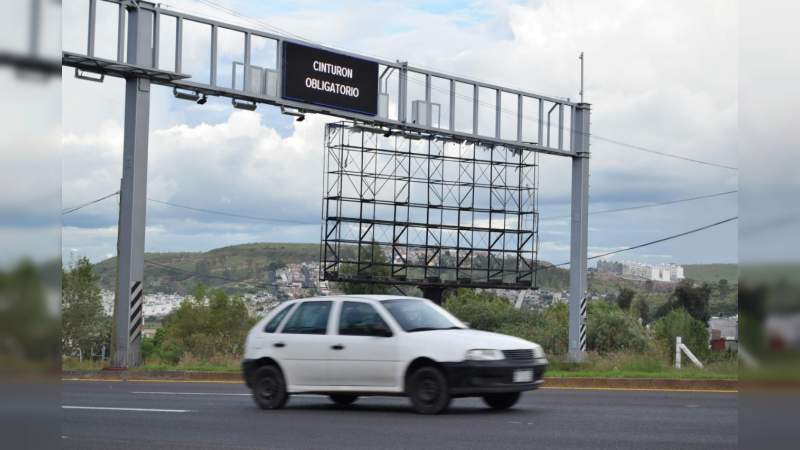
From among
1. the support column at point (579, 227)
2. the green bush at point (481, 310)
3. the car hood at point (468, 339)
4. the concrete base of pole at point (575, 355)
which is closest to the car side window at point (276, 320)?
the car hood at point (468, 339)

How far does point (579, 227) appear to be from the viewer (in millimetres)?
44094

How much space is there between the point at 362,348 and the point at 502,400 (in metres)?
1.91

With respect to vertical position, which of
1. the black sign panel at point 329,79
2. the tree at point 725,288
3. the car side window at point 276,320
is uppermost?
the black sign panel at point 329,79

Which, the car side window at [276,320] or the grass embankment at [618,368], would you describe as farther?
the grass embankment at [618,368]

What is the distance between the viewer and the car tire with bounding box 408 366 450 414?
12688mm

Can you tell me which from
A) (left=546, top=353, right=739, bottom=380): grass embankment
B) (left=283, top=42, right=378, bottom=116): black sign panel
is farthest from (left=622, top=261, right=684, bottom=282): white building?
(left=546, top=353, right=739, bottom=380): grass embankment

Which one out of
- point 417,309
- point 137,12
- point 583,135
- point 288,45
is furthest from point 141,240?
point 583,135

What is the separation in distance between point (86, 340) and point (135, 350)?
44.5 meters

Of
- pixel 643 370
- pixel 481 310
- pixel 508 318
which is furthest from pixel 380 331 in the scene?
pixel 481 310

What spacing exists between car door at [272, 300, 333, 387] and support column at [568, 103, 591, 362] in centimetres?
3000

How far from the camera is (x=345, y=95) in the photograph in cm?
3506

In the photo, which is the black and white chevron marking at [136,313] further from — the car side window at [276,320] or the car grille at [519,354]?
the car grille at [519,354]

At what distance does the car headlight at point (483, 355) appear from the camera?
1255 centimetres

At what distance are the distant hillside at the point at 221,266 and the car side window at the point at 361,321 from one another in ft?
296
